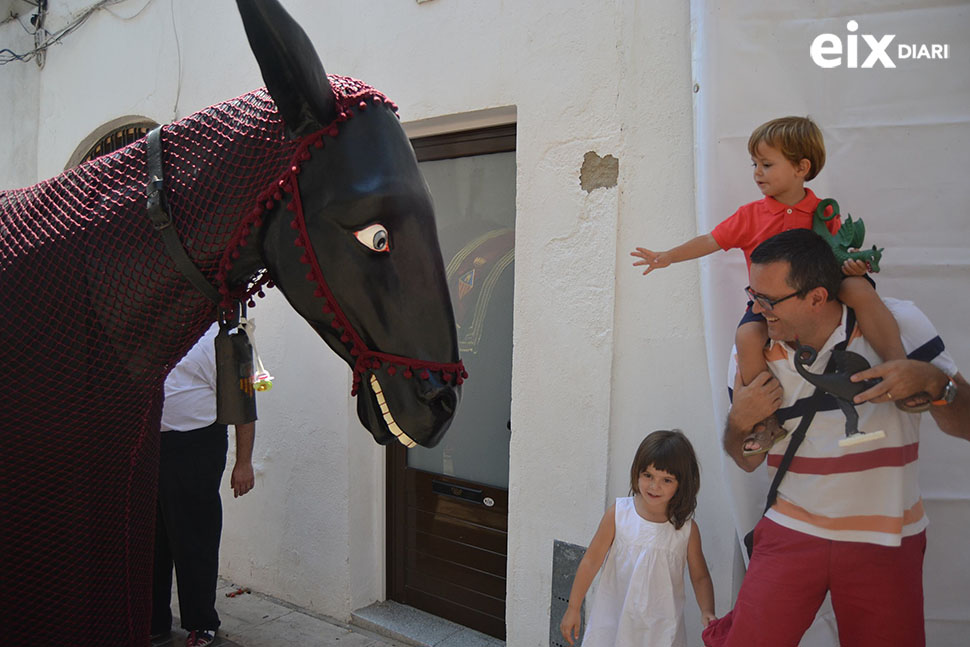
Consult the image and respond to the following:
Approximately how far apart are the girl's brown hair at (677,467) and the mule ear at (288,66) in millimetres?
1738

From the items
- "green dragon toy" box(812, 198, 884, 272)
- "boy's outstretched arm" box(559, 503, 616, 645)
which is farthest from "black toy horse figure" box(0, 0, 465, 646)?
"boy's outstretched arm" box(559, 503, 616, 645)

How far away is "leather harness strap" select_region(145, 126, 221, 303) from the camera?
126 centimetres

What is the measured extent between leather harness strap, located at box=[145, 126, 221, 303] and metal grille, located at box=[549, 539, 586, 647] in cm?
233

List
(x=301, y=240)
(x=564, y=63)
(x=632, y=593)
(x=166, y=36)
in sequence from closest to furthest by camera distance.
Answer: (x=301, y=240) < (x=632, y=593) < (x=564, y=63) < (x=166, y=36)

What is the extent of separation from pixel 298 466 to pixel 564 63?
2875 mm

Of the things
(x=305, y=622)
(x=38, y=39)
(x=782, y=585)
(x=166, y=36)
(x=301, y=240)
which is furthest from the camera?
(x=38, y=39)

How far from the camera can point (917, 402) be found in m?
1.74

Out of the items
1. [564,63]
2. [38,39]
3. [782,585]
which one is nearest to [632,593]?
[782,585]

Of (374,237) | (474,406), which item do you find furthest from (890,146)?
(474,406)

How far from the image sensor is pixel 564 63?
3154mm

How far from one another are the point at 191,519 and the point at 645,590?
2.39 meters

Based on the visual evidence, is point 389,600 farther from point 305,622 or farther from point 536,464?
point 536,464

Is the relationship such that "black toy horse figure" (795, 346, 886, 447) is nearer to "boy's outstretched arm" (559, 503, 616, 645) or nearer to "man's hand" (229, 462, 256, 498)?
"boy's outstretched arm" (559, 503, 616, 645)

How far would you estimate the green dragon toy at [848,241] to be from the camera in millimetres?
1946
